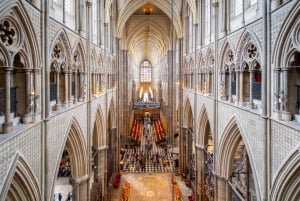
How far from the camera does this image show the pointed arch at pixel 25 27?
6.71 m

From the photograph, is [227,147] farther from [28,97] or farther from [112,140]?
[112,140]

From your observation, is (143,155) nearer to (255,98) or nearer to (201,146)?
(201,146)

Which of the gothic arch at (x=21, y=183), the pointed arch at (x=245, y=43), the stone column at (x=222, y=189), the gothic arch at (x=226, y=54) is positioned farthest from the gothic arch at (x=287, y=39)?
the stone column at (x=222, y=189)

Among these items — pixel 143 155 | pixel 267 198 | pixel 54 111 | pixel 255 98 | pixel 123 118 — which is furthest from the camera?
pixel 123 118

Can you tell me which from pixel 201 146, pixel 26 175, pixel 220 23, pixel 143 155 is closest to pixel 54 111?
pixel 26 175

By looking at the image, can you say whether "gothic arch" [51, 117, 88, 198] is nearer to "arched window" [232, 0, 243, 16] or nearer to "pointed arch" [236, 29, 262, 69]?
"pointed arch" [236, 29, 262, 69]

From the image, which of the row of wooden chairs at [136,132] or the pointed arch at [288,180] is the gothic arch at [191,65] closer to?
the pointed arch at [288,180]

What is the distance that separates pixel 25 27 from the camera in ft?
25.8

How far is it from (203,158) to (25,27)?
16.0 metres

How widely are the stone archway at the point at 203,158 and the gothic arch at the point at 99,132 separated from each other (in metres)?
6.82

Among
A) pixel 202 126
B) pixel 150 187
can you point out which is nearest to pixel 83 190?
pixel 202 126

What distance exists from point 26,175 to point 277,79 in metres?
7.82

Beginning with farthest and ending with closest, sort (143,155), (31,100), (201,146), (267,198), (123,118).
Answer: (123,118)
(143,155)
(201,146)
(267,198)
(31,100)

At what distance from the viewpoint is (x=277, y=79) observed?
8938 mm
